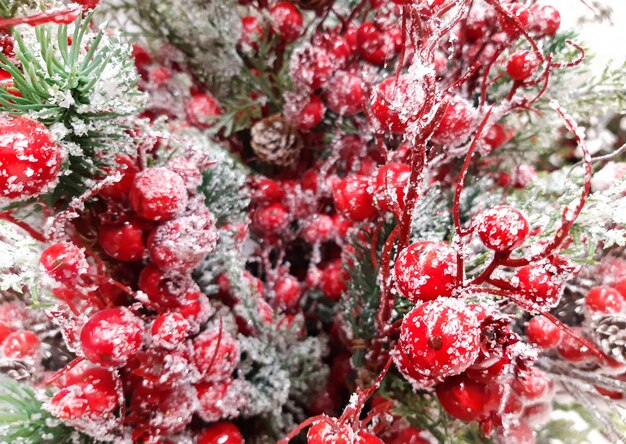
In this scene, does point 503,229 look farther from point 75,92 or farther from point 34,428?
point 34,428

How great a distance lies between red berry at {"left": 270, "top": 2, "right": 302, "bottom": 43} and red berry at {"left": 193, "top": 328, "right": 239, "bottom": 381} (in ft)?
0.96

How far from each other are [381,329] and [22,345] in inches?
11.3

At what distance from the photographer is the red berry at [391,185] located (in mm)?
305

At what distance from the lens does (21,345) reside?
42cm

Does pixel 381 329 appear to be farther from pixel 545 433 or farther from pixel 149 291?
pixel 545 433

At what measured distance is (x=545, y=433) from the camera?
557mm

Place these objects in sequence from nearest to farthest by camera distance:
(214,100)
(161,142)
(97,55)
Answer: (97,55)
(161,142)
(214,100)

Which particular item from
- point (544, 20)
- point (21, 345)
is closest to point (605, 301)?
point (544, 20)

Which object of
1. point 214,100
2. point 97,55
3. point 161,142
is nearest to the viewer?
point 97,55

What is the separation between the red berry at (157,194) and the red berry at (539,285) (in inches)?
9.0

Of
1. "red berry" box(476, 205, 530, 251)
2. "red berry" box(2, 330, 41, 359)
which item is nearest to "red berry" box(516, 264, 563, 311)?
"red berry" box(476, 205, 530, 251)

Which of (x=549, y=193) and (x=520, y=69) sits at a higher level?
(x=520, y=69)

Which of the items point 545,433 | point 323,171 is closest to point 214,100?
point 323,171

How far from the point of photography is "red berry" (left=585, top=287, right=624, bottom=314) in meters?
0.40
